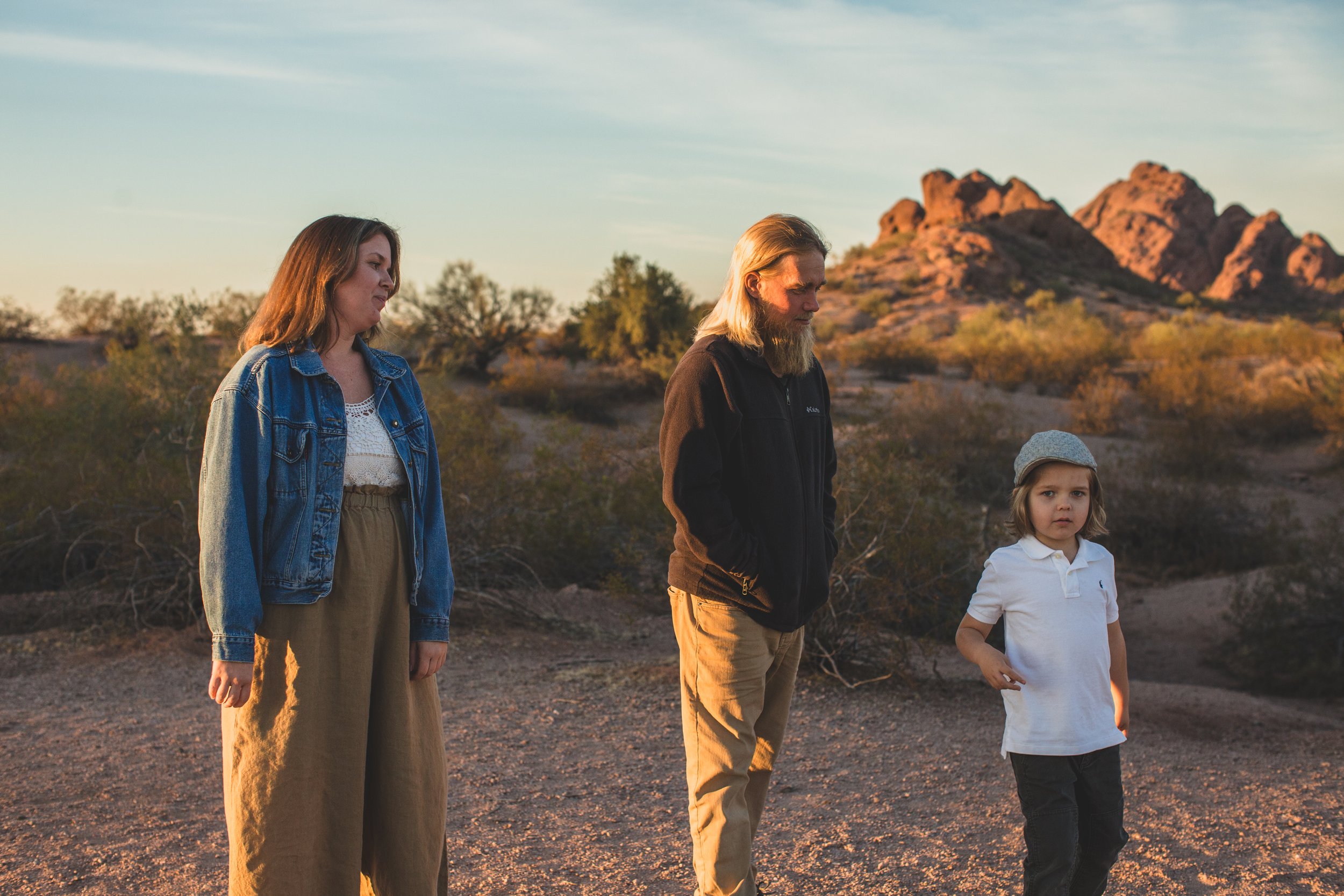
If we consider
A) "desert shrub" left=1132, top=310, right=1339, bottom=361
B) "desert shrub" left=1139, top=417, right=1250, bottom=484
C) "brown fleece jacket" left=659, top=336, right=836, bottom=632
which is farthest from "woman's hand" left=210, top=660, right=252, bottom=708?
"desert shrub" left=1132, top=310, right=1339, bottom=361

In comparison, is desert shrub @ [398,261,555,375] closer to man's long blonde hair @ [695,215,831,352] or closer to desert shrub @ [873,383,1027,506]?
desert shrub @ [873,383,1027,506]

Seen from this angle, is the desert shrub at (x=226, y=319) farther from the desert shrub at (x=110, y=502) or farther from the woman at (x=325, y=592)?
the woman at (x=325, y=592)

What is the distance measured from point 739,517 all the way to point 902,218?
57.7m

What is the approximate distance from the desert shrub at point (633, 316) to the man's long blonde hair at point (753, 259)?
18830 millimetres

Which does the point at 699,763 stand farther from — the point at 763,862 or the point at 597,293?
the point at 597,293

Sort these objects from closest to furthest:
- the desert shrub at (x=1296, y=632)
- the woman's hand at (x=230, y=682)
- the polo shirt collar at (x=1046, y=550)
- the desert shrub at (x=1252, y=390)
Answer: the woman's hand at (x=230, y=682), the polo shirt collar at (x=1046, y=550), the desert shrub at (x=1296, y=632), the desert shrub at (x=1252, y=390)

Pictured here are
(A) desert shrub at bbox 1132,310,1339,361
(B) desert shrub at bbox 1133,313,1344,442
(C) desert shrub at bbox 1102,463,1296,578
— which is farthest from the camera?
(A) desert shrub at bbox 1132,310,1339,361

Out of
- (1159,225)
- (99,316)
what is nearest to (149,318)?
(99,316)

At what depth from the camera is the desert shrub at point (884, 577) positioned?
6684 millimetres

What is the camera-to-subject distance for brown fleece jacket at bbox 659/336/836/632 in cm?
274

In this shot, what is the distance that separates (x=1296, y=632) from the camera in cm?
843

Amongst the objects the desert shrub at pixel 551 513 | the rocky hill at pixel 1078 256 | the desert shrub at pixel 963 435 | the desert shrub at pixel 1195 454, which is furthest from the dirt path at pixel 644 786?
the rocky hill at pixel 1078 256

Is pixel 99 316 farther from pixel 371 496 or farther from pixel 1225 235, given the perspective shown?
pixel 1225 235

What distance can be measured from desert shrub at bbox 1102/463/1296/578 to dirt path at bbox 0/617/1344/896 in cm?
545
